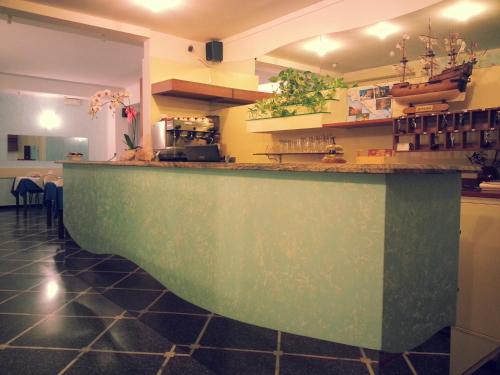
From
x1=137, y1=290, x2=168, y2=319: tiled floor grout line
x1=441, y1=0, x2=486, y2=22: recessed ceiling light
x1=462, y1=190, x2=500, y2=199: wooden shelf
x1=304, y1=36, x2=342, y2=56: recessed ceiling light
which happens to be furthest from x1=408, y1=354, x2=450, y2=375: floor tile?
x1=304, y1=36, x2=342, y2=56: recessed ceiling light

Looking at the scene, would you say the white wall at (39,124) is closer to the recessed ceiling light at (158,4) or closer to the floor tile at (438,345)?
the recessed ceiling light at (158,4)

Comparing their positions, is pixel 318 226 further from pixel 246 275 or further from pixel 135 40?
pixel 135 40

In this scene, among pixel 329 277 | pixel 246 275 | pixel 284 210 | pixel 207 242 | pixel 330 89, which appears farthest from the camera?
pixel 330 89

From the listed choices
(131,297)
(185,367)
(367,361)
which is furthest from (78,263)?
(367,361)

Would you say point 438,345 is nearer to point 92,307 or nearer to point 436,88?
point 436,88

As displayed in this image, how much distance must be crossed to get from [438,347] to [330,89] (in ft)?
9.48

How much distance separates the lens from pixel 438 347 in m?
2.75

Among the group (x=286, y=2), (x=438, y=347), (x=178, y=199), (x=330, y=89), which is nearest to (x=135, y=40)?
(x=286, y=2)

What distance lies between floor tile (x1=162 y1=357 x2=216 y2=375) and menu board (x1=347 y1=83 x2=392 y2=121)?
319cm

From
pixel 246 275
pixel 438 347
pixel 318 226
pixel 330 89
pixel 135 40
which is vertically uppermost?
pixel 135 40

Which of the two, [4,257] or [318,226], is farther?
[4,257]

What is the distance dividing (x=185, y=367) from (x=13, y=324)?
1541 mm

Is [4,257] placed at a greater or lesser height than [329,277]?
lesser

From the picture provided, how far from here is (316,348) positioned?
2.69 metres
